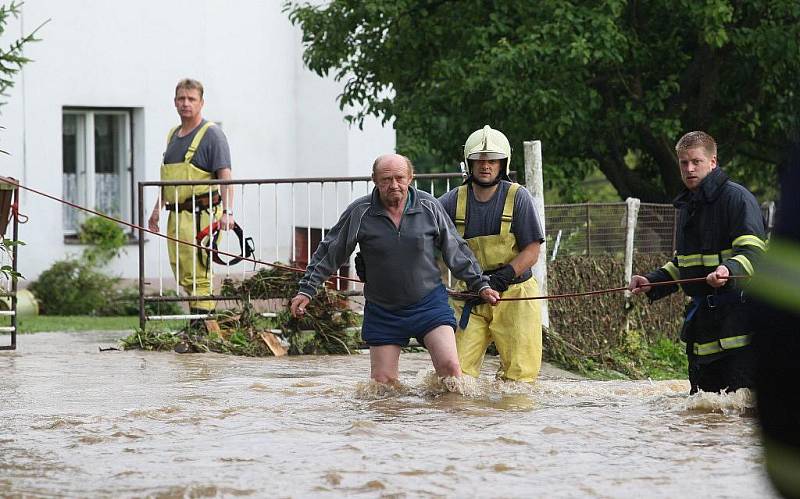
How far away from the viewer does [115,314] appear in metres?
19.3

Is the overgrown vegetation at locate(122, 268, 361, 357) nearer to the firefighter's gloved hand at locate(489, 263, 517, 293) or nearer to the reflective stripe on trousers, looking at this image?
the firefighter's gloved hand at locate(489, 263, 517, 293)

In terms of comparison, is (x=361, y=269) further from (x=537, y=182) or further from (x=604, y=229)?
(x=604, y=229)

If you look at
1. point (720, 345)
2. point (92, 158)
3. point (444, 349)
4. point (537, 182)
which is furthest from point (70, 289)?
point (720, 345)

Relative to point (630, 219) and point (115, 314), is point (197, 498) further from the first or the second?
point (115, 314)

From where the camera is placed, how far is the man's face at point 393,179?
877cm

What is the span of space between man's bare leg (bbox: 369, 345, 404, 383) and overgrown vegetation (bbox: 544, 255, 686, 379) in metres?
3.29

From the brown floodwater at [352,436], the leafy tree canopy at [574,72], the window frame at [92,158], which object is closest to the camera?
the brown floodwater at [352,436]

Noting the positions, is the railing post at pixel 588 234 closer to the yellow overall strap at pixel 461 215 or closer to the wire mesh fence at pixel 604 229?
the wire mesh fence at pixel 604 229

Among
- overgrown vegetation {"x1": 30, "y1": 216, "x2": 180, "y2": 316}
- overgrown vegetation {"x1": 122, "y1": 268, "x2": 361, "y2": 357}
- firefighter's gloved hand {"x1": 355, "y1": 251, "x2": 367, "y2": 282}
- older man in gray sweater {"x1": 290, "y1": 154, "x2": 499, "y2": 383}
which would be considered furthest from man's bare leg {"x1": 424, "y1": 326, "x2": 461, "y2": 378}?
overgrown vegetation {"x1": 30, "y1": 216, "x2": 180, "y2": 316}

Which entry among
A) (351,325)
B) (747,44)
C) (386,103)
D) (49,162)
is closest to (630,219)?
(351,325)

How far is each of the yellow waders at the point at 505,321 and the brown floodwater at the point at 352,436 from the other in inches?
6.0

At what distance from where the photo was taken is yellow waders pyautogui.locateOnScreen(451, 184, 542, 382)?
910 centimetres

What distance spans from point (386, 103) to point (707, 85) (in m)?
4.29

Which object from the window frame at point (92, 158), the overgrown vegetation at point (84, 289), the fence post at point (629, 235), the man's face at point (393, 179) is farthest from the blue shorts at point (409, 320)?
the window frame at point (92, 158)
